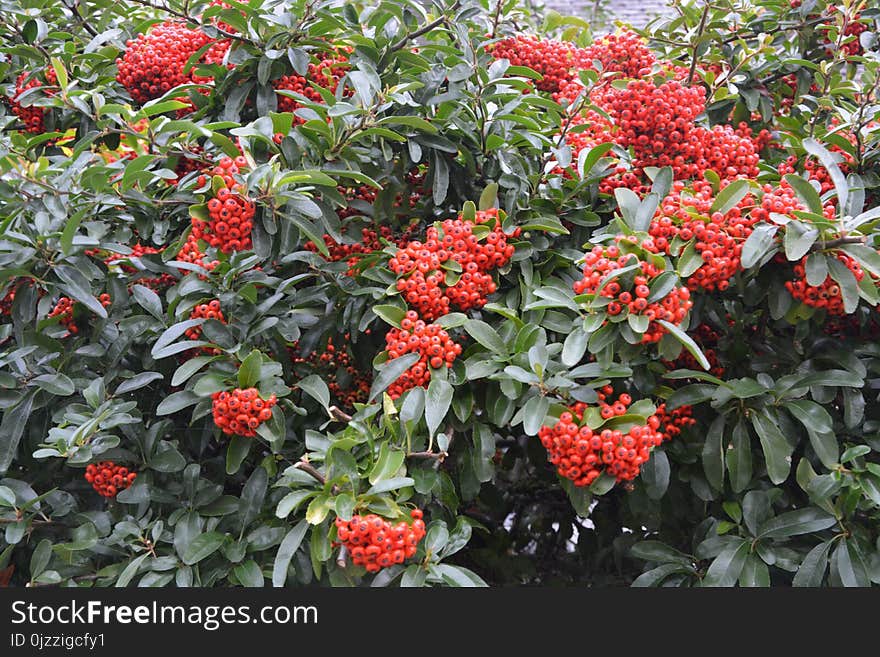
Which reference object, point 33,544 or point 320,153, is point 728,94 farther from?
point 33,544

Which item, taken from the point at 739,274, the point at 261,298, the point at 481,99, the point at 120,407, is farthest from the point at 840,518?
the point at 120,407

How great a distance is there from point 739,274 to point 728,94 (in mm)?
978

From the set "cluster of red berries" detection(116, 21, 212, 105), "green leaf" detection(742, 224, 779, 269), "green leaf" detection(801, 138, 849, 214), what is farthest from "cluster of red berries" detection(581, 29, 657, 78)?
"cluster of red berries" detection(116, 21, 212, 105)

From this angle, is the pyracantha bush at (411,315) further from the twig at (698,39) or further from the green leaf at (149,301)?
the twig at (698,39)

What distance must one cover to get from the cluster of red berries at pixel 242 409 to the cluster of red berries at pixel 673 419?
0.92 m

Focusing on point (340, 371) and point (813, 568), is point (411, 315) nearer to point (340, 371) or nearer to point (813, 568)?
point (340, 371)

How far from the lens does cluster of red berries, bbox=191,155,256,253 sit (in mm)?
1824

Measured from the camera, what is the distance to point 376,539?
1504mm

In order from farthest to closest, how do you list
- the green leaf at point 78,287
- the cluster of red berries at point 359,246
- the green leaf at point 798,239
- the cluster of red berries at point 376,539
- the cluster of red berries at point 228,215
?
the cluster of red berries at point 359,246, the green leaf at point 78,287, the cluster of red berries at point 228,215, the green leaf at point 798,239, the cluster of red berries at point 376,539

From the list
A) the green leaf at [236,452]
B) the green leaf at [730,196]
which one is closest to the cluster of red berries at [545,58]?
the green leaf at [730,196]

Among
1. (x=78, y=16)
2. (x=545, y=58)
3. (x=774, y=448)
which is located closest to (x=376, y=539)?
(x=774, y=448)

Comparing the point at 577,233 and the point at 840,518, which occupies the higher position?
the point at 577,233

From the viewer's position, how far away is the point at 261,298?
2.08 metres

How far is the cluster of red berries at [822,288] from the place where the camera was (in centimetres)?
170
